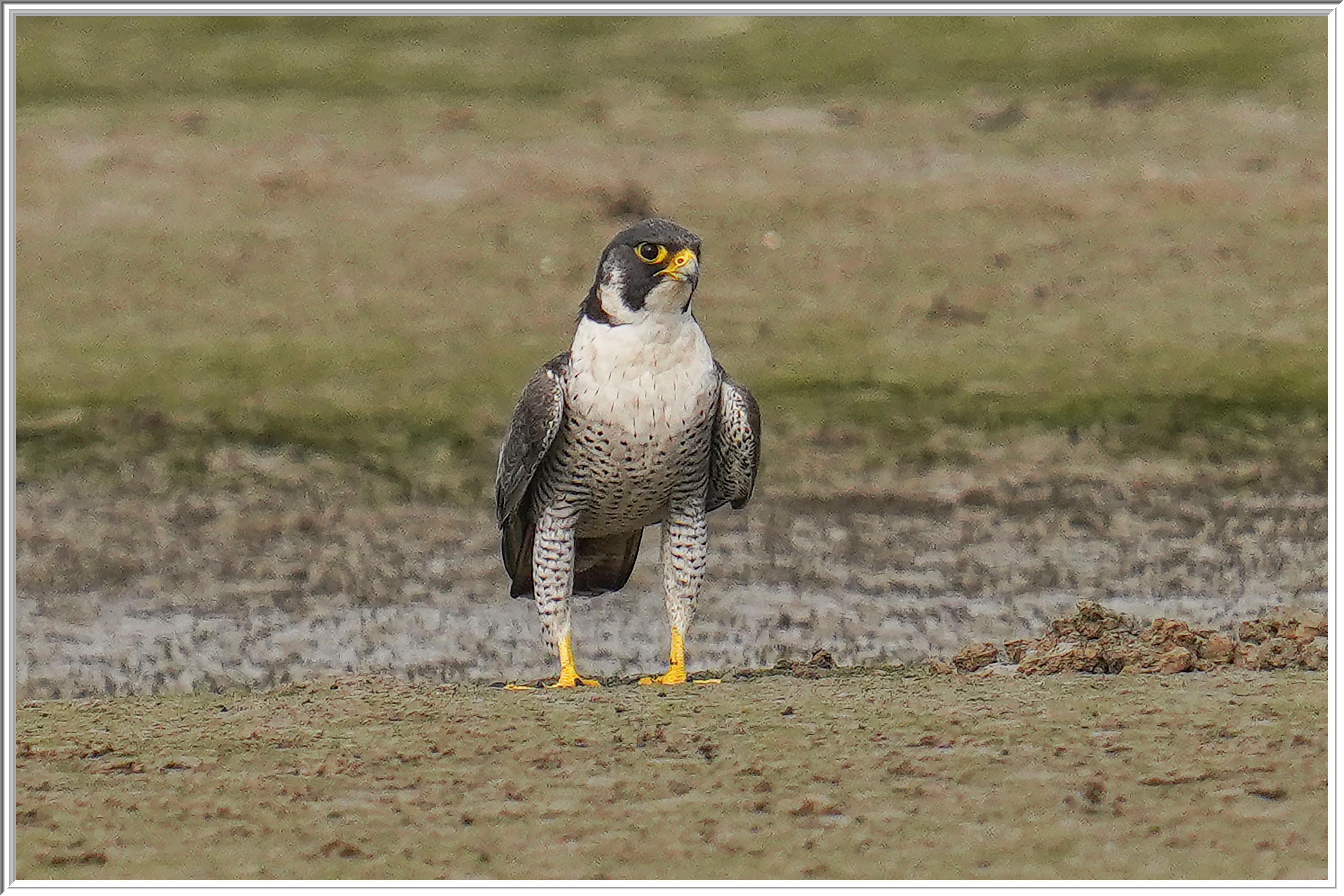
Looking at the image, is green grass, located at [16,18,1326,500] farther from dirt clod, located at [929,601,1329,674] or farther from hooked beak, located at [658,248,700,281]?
hooked beak, located at [658,248,700,281]

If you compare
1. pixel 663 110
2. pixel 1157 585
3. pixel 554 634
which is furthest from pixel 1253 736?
pixel 663 110

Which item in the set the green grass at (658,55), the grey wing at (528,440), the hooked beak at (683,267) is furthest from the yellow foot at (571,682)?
the green grass at (658,55)

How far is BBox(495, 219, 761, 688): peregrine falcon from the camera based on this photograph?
773 centimetres

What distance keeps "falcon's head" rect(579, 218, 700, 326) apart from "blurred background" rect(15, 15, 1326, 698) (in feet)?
6.45

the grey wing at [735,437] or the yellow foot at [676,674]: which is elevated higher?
the grey wing at [735,437]

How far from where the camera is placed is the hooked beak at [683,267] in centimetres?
763

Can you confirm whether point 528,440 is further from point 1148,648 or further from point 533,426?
point 1148,648

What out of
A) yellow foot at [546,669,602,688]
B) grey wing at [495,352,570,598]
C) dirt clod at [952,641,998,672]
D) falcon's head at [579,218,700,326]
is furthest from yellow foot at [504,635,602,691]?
dirt clod at [952,641,998,672]

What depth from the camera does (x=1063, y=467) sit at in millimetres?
12398

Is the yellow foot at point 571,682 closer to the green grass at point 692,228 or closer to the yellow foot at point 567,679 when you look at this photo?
the yellow foot at point 567,679

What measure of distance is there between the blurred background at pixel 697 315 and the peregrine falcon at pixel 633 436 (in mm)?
1028

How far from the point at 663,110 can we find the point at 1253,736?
1393 centimetres

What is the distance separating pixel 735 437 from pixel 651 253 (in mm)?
801
